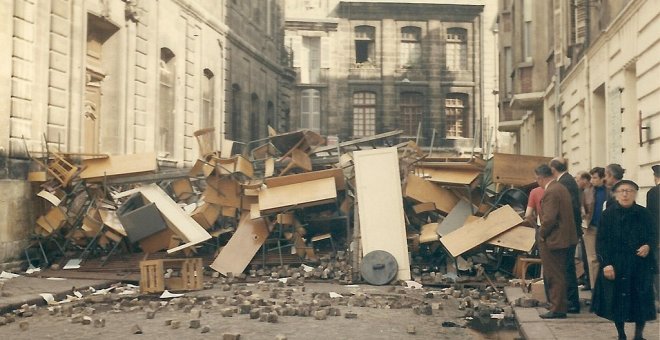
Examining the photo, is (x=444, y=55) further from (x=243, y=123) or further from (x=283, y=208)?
(x=283, y=208)

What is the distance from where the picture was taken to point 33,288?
10492 mm

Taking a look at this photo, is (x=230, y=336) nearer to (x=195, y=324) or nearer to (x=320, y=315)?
(x=195, y=324)

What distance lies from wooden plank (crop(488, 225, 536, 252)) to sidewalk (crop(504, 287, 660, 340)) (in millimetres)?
3087

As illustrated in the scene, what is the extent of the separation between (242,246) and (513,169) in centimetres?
485

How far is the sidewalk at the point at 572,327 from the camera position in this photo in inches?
267

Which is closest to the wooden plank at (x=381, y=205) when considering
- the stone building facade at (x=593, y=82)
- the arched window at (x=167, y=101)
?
the stone building facade at (x=593, y=82)

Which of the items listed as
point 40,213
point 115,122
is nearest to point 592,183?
point 40,213

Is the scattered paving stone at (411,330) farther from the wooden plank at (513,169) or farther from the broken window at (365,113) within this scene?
the broken window at (365,113)

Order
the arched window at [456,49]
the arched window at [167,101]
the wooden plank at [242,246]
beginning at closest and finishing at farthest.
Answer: the wooden plank at [242,246], the arched window at [167,101], the arched window at [456,49]

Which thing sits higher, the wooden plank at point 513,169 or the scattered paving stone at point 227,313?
the wooden plank at point 513,169

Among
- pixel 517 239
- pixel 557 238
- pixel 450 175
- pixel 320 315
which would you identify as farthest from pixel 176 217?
pixel 557 238

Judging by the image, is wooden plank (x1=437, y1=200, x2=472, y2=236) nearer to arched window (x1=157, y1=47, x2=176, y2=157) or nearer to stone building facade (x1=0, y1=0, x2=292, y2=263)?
stone building facade (x1=0, y1=0, x2=292, y2=263)

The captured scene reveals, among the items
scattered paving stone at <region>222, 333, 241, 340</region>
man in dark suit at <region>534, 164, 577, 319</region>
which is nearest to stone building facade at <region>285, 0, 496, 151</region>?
man in dark suit at <region>534, 164, 577, 319</region>

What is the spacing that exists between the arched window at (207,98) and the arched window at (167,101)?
7.71ft
